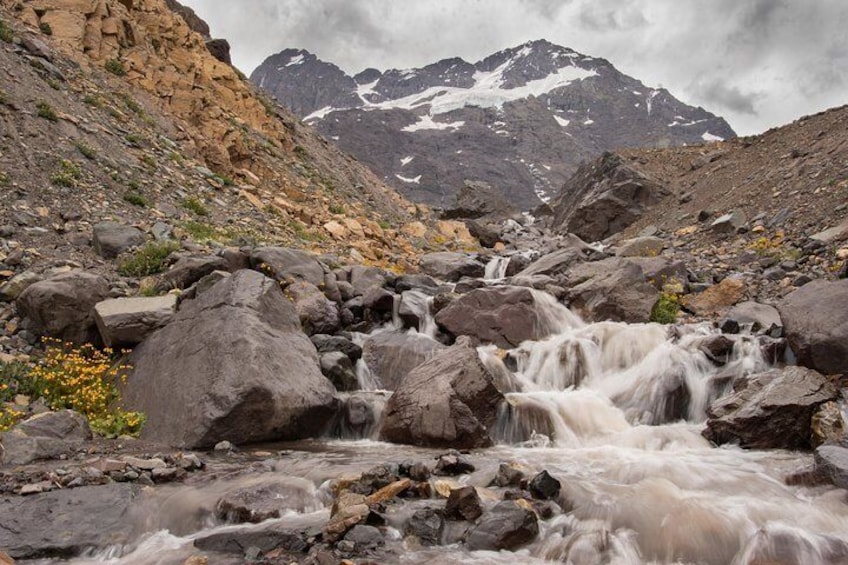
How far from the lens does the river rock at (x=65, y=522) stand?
511 centimetres

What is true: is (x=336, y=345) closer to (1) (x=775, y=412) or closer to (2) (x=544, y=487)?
(2) (x=544, y=487)

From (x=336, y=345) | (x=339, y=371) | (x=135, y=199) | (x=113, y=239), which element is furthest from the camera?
(x=135, y=199)

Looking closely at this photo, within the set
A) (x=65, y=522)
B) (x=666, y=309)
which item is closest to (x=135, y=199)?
(x=65, y=522)

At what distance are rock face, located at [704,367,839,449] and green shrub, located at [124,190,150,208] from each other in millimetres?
13311

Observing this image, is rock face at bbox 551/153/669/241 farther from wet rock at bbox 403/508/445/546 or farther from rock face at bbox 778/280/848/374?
wet rock at bbox 403/508/445/546

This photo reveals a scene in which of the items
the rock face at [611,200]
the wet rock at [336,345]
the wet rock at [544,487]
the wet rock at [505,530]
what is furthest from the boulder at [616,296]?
the rock face at [611,200]

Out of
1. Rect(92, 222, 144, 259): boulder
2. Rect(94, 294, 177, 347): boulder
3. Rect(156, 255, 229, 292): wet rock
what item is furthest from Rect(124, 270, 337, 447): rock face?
Rect(92, 222, 144, 259): boulder

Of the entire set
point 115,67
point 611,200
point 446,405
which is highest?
point 611,200

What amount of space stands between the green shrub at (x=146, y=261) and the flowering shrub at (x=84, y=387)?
2421 mm

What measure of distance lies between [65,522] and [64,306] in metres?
5.15

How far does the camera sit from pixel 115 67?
21.0 m

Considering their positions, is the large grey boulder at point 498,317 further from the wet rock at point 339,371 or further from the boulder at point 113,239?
the boulder at point 113,239

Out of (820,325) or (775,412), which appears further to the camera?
(820,325)

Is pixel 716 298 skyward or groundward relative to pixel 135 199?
groundward
